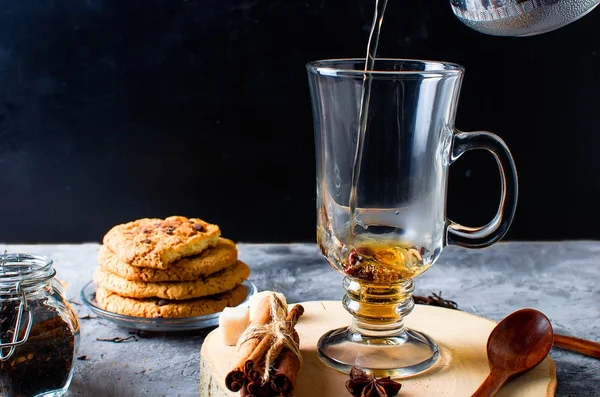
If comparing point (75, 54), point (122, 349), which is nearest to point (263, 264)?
point (122, 349)

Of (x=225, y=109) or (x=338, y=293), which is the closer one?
(x=338, y=293)

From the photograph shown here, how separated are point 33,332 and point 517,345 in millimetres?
762

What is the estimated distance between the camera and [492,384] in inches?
46.0

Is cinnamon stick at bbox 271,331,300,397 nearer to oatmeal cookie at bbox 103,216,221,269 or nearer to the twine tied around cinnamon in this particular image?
the twine tied around cinnamon

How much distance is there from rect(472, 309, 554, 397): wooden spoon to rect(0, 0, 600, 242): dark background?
93cm

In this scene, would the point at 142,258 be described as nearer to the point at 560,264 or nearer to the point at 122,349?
the point at 122,349

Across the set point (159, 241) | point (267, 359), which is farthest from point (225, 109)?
point (267, 359)

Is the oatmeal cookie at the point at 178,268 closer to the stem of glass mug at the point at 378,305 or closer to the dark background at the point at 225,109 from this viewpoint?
the stem of glass mug at the point at 378,305

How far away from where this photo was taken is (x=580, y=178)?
221 centimetres

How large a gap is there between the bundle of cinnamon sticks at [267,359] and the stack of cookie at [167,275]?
0.31m

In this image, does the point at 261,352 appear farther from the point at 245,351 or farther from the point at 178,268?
the point at 178,268

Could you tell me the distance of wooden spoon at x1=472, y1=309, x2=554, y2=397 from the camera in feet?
3.96

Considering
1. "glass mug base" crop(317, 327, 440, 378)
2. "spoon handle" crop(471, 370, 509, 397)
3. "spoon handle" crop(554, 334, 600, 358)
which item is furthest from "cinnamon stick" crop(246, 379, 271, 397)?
"spoon handle" crop(554, 334, 600, 358)

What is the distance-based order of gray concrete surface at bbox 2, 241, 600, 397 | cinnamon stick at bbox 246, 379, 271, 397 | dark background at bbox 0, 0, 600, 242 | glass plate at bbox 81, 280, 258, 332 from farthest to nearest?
dark background at bbox 0, 0, 600, 242 → glass plate at bbox 81, 280, 258, 332 → gray concrete surface at bbox 2, 241, 600, 397 → cinnamon stick at bbox 246, 379, 271, 397
